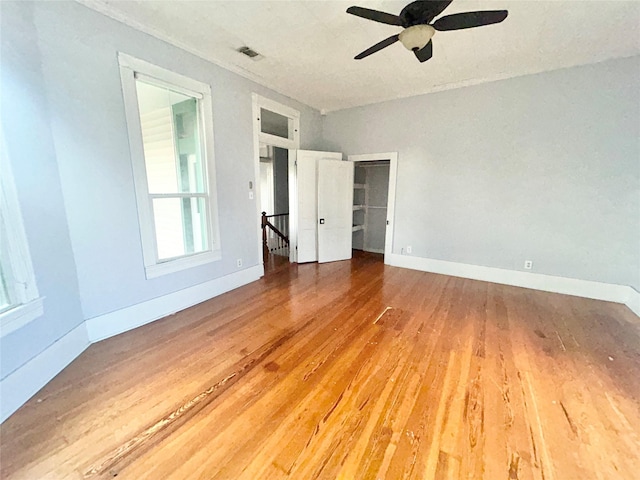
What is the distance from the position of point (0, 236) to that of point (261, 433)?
2.13 m

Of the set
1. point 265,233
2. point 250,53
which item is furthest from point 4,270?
point 265,233

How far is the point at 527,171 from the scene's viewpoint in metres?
3.75

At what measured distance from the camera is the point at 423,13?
80.7 inches

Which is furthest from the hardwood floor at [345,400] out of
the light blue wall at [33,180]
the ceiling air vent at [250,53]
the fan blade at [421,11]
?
the ceiling air vent at [250,53]

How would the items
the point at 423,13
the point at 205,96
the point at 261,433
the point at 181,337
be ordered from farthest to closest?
Result: the point at 205,96
the point at 181,337
the point at 423,13
the point at 261,433

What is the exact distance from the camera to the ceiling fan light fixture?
216 centimetres

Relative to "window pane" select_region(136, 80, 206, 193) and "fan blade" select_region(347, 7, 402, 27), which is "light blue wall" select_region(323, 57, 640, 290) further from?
"window pane" select_region(136, 80, 206, 193)

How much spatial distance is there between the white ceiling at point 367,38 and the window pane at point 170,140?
1.93 ft

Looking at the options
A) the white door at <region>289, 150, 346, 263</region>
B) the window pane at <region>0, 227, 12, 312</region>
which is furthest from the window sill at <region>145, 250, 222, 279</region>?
the white door at <region>289, 150, 346, 263</region>

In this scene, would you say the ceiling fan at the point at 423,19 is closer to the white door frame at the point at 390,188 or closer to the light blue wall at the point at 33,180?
the light blue wall at the point at 33,180

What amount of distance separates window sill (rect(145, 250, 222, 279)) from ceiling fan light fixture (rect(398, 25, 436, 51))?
3158 mm

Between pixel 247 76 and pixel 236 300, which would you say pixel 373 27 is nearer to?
pixel 247 76

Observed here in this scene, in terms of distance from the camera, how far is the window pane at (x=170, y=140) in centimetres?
276

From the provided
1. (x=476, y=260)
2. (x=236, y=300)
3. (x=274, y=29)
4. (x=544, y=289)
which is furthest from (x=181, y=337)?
(x=544, y=289)
